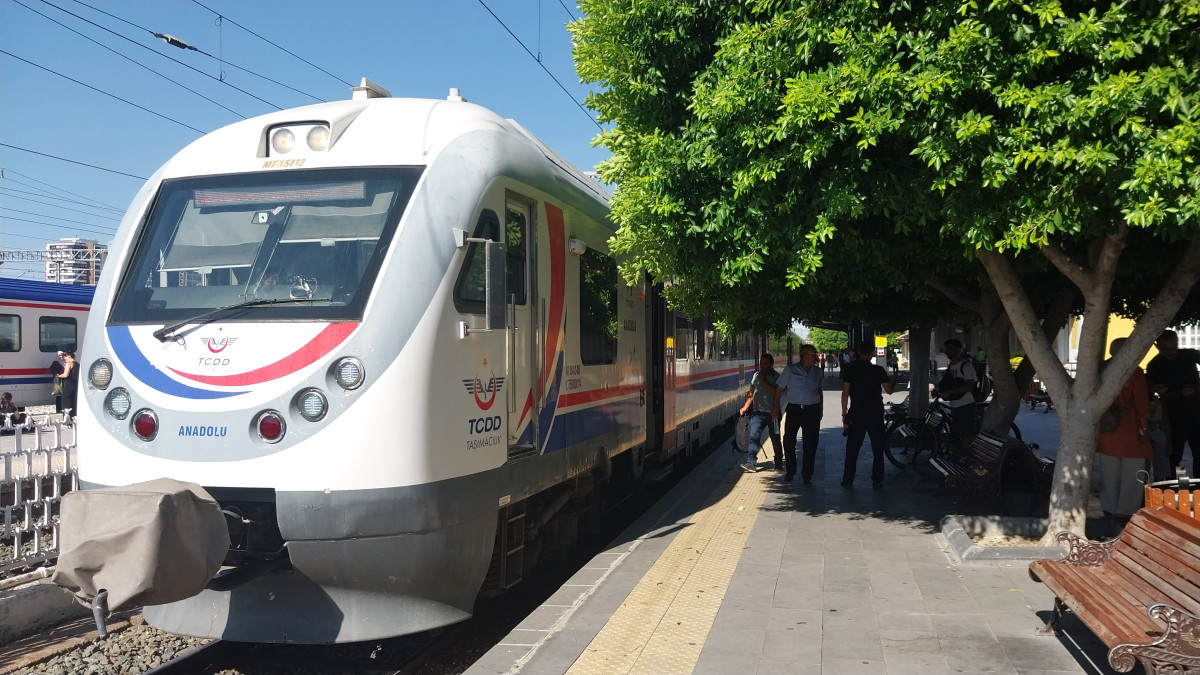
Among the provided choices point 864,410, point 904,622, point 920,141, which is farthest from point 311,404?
point 864,410

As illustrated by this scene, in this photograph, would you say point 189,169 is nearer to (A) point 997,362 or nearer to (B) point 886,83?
(B) point 886,83

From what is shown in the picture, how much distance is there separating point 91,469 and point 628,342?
5.54 m

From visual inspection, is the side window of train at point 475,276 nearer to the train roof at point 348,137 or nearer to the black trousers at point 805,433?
the train roof at point 348,137

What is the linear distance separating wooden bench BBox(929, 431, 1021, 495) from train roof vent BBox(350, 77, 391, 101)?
21.0ft

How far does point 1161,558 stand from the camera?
488cm

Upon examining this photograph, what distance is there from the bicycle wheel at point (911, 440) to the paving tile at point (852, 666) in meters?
8.10

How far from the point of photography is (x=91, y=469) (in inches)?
223

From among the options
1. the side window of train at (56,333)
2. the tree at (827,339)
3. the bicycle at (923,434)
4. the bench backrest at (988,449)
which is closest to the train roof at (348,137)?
the bench backrest at (988,449)

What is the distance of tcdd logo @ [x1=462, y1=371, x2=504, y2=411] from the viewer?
5.90 meters

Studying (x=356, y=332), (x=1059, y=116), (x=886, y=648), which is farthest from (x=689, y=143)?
(x=886, y=648)

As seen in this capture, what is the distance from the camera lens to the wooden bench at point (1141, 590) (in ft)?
13.8

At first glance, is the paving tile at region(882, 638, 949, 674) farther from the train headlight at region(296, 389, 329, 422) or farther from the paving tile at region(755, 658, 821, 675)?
the train headlight at region(296, 389, 329, 422)

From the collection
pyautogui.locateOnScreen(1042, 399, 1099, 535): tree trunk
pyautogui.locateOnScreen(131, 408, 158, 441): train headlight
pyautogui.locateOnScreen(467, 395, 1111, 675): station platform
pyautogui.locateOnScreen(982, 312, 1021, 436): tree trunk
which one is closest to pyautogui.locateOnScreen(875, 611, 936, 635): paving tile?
pyautogui.locateOnScreen(467, 395, 1111, 675): station platform

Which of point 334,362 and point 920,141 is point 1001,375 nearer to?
point 920,141
